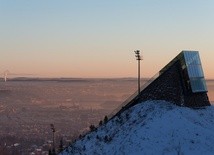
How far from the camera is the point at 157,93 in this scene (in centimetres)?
5384

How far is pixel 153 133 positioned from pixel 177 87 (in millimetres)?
12205

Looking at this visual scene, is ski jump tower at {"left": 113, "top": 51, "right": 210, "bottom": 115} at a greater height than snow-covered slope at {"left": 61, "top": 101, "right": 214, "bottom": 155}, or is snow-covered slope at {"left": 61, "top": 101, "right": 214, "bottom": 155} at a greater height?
ski jump tower at {"left": 113, "top": 51, "right": 210, "bottom": 115}

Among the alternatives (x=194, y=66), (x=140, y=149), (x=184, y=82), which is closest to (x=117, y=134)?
(x=140, y=149)

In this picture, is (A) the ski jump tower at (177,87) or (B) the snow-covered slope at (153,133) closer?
(B) the snow-covered slope at (153,133)

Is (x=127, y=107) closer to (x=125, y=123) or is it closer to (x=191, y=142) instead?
(x=125, y=123)

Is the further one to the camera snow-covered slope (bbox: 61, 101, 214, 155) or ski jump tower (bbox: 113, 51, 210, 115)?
ski jump tower (bbox: 113, 51, 210, 115)

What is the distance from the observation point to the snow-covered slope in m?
41.5

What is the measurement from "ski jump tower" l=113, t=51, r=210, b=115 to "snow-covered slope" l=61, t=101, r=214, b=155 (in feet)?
7.61

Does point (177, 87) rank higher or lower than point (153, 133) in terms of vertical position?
higher

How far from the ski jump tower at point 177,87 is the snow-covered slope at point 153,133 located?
7.61ft

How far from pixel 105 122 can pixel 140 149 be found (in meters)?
12.4

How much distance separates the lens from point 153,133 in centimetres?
4388

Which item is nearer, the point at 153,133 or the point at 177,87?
the point at 153,133

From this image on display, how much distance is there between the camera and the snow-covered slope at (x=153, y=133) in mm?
41500
